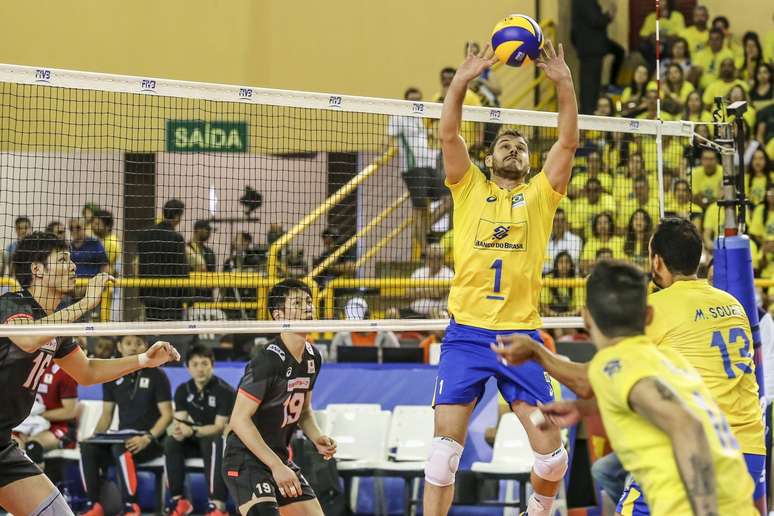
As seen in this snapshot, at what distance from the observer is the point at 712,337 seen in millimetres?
5996

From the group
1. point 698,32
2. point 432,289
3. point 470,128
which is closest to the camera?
point 432,289

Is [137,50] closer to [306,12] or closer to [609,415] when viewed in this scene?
[306,12]

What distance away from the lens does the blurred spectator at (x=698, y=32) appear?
1881 centimetres

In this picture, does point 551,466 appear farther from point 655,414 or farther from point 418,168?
point 418,168

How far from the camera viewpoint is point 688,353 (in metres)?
6.00

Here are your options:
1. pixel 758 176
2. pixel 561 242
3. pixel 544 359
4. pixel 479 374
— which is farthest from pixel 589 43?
pixel 544 359

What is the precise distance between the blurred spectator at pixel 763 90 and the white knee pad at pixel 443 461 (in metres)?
12.3

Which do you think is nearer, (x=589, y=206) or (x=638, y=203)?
(x=638, y=203)

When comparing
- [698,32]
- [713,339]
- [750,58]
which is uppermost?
[698,32]

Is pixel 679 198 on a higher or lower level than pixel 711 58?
lower

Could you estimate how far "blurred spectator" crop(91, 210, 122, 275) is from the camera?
13943mm

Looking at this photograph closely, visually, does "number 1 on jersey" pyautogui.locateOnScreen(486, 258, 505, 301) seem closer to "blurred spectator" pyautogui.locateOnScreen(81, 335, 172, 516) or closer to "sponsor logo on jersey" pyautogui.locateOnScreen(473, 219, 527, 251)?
"sponsor logo on jersey" pyautogui.locateOnScreen(473, 219, 527, 251)

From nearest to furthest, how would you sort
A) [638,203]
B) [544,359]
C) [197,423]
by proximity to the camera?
[544,359] → [197,423] → [638,203]

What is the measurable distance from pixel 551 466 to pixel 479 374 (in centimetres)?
75
